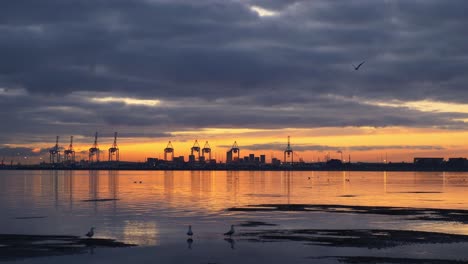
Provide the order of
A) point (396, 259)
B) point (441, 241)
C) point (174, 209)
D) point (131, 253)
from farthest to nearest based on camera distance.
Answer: point (174, 209)
point (441, 241)
point (131, 253)
point (396, 259)

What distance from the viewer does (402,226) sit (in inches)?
1523

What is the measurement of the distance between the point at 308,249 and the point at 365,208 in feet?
84.5

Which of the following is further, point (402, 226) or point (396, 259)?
point (402, 226)

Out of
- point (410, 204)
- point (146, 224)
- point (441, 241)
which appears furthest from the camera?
point (410, 204)

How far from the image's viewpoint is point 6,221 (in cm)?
4172

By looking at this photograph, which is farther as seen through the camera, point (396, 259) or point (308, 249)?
point (308, 249)

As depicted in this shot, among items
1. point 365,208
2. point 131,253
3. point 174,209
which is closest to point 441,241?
point 131,253

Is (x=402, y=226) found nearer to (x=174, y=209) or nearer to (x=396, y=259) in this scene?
(x=396, y=259)

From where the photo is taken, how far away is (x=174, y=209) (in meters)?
51.9

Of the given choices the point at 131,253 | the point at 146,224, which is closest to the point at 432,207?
the point at 146,224

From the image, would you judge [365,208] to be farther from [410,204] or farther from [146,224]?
[146,224]

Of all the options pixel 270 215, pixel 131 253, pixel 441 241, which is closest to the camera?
pixel 131 253

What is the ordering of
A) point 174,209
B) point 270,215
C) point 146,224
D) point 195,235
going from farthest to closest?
point 174,209 → point 270,215 → point 146,224 → point 195,235

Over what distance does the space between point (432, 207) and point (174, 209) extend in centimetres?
2268
